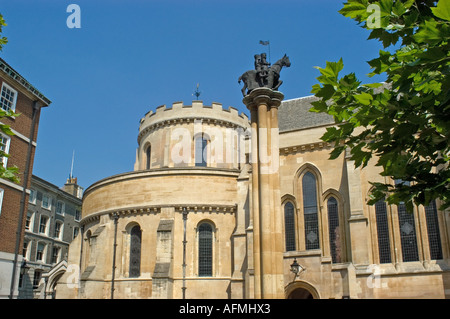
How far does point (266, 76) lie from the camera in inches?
593

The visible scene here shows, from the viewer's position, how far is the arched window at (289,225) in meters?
25.2

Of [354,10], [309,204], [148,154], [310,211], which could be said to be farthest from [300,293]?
[148,154]

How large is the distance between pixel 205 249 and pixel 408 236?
12546 mm

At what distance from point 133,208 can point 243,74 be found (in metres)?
17.2

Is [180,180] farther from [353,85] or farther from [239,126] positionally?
[353,85]

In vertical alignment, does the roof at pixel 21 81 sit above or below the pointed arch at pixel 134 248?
above

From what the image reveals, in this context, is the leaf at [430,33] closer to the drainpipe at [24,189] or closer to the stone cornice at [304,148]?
the stone cornice at [304,148]

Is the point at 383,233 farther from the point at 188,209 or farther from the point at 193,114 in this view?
the point at 193,114

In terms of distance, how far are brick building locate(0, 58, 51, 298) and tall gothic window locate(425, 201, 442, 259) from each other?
2053 centimetres

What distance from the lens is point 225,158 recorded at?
128 ft

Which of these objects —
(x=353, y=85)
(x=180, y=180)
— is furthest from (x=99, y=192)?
(x=353, y=85)

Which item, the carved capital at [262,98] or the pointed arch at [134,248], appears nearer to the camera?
the carved capital at [262,98]

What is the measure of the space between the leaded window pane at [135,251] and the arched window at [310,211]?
11525 mm

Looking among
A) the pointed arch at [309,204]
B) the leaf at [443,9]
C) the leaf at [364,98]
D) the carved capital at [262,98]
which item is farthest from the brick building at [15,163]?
the leaf at [443,9]
